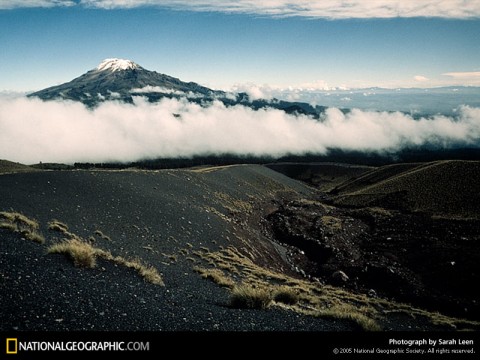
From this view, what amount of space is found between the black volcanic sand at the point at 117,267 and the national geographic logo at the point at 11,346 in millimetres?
588

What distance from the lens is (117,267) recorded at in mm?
14750

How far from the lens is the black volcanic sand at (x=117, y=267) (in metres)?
8.38

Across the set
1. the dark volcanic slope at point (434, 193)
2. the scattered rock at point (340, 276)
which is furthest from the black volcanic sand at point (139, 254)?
the dark volcanic slope at point (434, 193)

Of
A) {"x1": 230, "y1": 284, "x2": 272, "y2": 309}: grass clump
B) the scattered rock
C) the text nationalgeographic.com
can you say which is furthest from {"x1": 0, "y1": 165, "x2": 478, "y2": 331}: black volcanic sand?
the scattered rock

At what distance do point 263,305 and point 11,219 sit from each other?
56.9 ft

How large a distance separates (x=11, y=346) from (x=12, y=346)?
2cm

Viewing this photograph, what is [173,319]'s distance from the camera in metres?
9.30

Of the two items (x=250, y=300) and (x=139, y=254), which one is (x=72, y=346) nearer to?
(x=250, y=300)

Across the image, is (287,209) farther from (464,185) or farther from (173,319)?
(173,319)

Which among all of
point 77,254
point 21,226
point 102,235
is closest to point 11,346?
point 77,254

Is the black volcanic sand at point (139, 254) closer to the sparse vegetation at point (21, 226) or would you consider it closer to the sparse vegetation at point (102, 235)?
the sparse vegetation at point (102, 235)

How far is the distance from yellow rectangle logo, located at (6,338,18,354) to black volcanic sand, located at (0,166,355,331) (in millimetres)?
583

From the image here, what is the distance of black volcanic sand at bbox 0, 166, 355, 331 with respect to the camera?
8383 mm

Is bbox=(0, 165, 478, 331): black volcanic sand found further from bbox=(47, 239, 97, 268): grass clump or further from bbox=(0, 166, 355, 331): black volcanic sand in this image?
bbox=(47, 239, 97, 268): grass clump
